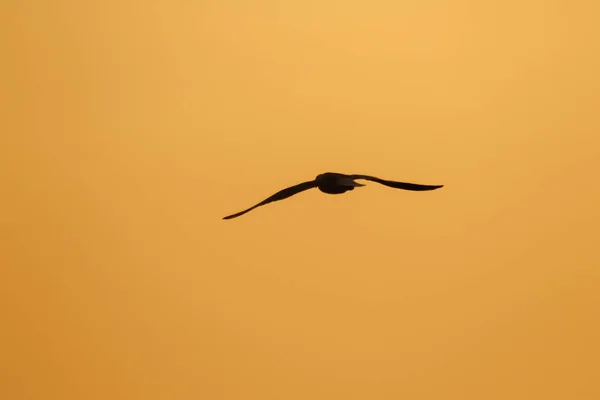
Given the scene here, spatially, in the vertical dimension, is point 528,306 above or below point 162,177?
below

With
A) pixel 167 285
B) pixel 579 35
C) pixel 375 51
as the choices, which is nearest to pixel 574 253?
pixel 579 35

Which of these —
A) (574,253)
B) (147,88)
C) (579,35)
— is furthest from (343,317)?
(579,35)

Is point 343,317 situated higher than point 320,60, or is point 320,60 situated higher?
point 320,60

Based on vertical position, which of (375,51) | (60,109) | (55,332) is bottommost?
(55,332)

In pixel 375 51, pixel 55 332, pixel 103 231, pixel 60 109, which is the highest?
pixel 375 51

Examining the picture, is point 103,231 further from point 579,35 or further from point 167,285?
point 579,35

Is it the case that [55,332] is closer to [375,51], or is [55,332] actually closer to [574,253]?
[375,51]
